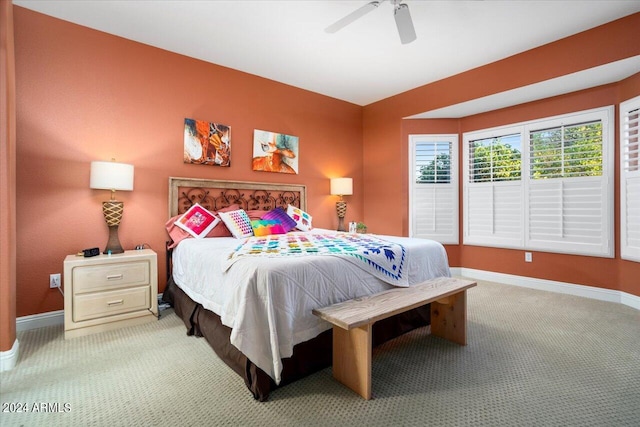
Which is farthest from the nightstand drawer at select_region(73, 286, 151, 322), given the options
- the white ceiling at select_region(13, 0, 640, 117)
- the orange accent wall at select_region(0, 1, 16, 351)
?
the white ceiling at select_region(13, 0, 640, 117)

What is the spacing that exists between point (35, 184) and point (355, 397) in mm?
3217

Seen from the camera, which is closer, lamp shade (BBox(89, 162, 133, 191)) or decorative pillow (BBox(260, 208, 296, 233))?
lamp shade (BBox(89, 162, 133, 191))

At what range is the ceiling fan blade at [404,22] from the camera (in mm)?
2328

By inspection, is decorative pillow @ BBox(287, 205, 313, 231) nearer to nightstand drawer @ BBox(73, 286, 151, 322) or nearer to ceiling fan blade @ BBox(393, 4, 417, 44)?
nightstand drawer @ BBox(73, 286, 151, 322)

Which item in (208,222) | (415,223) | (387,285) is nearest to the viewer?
(387,285)

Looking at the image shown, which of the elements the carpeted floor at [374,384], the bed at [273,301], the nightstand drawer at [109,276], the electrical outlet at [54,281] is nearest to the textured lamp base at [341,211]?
the bed at [273,301]

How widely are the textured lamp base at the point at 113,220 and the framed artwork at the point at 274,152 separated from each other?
170cm

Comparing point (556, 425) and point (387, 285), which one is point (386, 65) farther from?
point (556, 425)

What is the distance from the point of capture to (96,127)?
3018 millimetres

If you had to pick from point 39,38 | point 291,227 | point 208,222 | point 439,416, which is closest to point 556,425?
point 439,416

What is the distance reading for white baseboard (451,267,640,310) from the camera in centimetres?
338

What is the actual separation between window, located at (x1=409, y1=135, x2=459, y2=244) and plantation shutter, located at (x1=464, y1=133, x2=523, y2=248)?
199mm

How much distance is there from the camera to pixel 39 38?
9.06 feet

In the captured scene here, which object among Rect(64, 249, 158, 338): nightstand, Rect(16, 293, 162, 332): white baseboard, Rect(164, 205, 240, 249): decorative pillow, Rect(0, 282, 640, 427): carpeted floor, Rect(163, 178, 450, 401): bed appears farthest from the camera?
Rect(164, 205, 240, 249): decorative pillow
